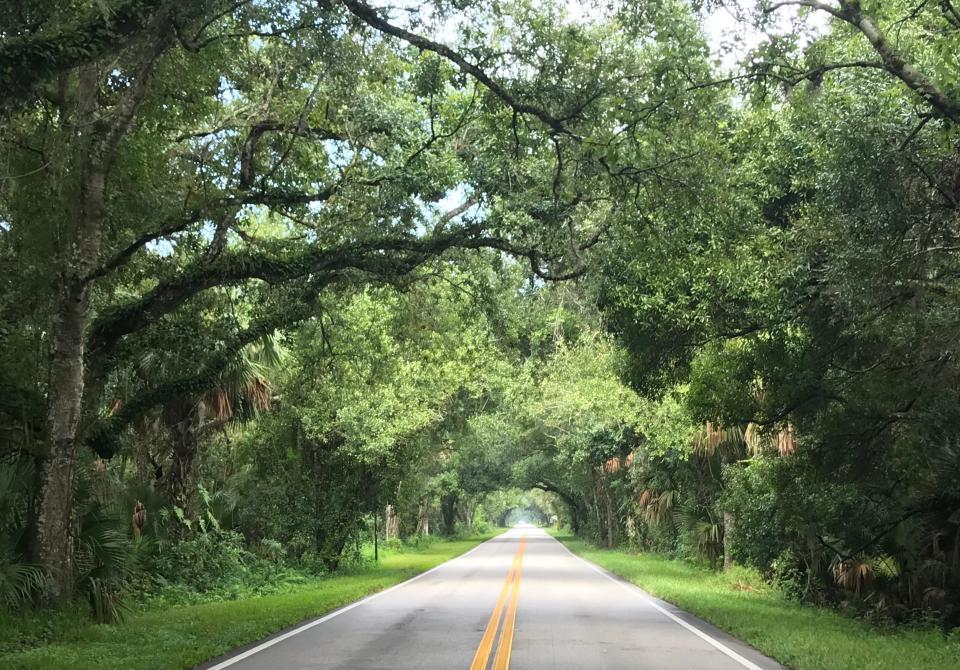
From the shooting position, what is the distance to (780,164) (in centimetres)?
1247

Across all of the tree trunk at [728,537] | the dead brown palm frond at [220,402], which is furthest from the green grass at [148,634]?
the tree trunk at [728,537]

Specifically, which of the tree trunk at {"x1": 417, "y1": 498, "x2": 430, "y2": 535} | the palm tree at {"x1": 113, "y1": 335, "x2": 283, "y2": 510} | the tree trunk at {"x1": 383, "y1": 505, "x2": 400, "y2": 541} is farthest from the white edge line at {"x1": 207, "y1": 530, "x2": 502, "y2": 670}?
the tree trunk at {"x1": 417, "y1": 498, "x2": 430, "y2": 535}

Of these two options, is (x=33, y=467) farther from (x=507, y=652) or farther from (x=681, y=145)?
(x=681, y=145)

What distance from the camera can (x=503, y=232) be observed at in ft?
42.5

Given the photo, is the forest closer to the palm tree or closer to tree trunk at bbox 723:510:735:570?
the palm tree

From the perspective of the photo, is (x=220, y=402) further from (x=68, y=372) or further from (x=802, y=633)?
(x=802, y=633)

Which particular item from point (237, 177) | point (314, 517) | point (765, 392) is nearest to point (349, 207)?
point (237, 177)

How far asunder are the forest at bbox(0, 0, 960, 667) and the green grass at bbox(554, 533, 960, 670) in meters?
1.22

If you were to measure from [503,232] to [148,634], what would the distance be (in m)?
7.62

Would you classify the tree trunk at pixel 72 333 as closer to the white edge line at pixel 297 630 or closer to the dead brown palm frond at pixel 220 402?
the white edge line at pixel 297 630

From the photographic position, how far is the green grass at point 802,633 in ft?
29.6

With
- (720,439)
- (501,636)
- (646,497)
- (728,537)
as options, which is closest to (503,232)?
(501,636)

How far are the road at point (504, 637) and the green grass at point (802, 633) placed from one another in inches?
14.4

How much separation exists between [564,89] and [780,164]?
478cm
